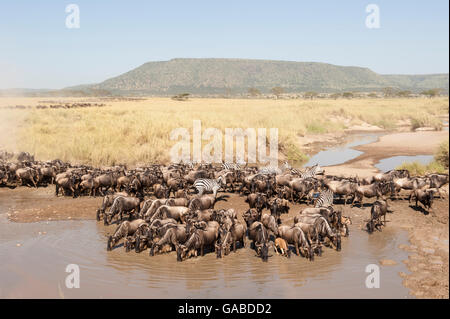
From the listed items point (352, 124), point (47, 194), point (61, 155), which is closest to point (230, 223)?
point (47, 194)

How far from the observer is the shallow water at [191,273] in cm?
827

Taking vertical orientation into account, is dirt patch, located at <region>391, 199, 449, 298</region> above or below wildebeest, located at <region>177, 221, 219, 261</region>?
below

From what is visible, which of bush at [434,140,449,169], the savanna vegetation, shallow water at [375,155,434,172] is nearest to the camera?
the savanna vegetation

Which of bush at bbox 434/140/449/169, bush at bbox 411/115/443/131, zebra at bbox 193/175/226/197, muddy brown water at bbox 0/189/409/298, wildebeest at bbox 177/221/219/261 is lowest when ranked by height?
muddy brown water at bbox 0/189/409/298

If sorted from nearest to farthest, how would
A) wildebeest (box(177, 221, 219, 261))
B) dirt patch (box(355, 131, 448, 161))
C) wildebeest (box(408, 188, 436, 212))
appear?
wildebeest (box(177, 221, 219, 261)) → wildebeest (box(408, 188, 436, 212)) → dirt patch (box(355, 131, 448, 161))

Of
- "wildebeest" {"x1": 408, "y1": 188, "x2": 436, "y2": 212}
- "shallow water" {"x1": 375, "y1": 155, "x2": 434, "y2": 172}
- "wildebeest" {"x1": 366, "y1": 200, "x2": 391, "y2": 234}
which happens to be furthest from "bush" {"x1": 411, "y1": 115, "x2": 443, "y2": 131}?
"wildebeest" {"x1": 366, "y1": 200, "x2": 391, "y2": 234}

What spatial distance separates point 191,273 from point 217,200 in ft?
21.7

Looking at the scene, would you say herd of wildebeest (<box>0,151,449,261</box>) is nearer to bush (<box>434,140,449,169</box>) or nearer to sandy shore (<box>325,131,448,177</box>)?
sandy shore (<box>325,131,448,177</box>)

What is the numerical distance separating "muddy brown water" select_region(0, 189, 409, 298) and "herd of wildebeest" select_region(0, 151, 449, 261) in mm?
313

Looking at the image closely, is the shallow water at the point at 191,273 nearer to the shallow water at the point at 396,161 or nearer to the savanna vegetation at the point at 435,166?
the savanna vegetation at the point at 435,166

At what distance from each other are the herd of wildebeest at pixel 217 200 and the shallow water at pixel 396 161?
5653 mm

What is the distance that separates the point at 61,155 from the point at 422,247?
19.9m

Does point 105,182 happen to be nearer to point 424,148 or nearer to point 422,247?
point 422,247

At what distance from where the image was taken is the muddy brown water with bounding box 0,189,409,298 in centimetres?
827
